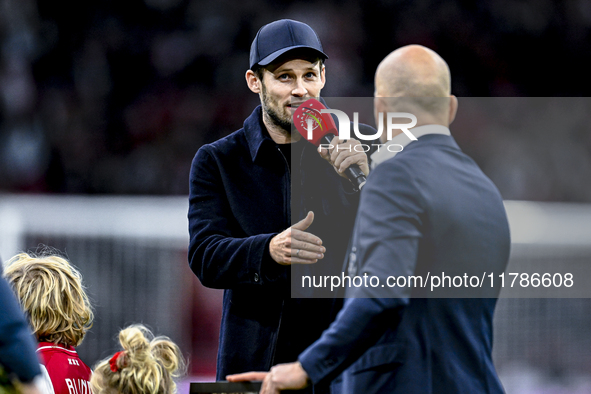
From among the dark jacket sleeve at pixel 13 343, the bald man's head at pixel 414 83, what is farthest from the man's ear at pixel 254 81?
the dark jacket sleeve at pixel 13 343

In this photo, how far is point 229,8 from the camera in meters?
8.67

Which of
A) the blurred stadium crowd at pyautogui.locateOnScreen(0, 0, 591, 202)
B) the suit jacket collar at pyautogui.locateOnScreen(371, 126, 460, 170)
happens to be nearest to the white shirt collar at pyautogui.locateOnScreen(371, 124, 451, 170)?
the suit jacket collar at pyautogui.locateOnScreen(371, 126, 460, 170)

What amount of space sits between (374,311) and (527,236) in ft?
12.9

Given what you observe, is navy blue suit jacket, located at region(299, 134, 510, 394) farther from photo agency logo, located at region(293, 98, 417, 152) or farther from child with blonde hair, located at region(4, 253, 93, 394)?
child with blonde hair, located at region(4, 253, 93, 394)

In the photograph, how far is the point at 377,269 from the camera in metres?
1.49

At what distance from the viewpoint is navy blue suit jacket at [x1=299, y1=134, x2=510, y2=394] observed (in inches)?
59.1

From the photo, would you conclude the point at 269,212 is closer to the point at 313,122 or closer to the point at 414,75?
the point at 313,122

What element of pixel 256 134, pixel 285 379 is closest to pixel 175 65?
pixel 256 134

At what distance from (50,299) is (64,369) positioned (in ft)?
0.76

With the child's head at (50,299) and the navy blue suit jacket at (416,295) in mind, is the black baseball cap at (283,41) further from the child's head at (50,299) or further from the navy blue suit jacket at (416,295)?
the child's head at (50,299)

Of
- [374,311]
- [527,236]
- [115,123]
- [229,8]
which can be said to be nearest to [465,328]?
[374,311]

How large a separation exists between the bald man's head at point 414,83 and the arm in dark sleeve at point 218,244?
61cm

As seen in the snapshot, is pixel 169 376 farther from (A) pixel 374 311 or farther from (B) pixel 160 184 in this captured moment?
(B) pixel 160 184

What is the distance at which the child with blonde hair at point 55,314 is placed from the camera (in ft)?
7.35
